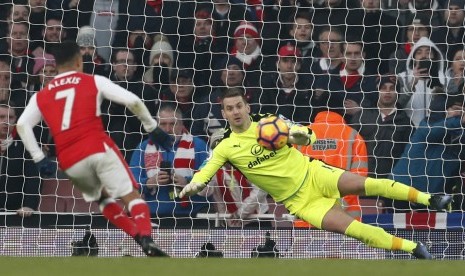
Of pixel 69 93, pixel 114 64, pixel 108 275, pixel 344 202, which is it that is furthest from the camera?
pixel 114 64

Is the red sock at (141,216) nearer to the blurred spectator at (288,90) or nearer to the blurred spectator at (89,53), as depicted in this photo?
the blurred spectator at (288,90)

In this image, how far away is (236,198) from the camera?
13.1 meters

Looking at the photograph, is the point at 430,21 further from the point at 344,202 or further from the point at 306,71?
the point at 344,202

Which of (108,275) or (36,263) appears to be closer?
(108,275)

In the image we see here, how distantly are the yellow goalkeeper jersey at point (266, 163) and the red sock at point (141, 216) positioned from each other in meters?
1.92

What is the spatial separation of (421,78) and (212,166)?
3.20 metres

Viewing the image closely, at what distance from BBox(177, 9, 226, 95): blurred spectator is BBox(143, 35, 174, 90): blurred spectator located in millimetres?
147

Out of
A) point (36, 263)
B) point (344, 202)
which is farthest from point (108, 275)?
point (344, 202)

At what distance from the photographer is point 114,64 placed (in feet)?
44.8

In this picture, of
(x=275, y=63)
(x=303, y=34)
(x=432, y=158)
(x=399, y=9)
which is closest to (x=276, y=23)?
(x=303, y=34)

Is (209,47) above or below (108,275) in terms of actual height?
above

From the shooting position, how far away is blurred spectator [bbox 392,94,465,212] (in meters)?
13.2

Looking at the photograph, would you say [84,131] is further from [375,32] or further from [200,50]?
[375,32]

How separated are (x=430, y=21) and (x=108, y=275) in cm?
680
